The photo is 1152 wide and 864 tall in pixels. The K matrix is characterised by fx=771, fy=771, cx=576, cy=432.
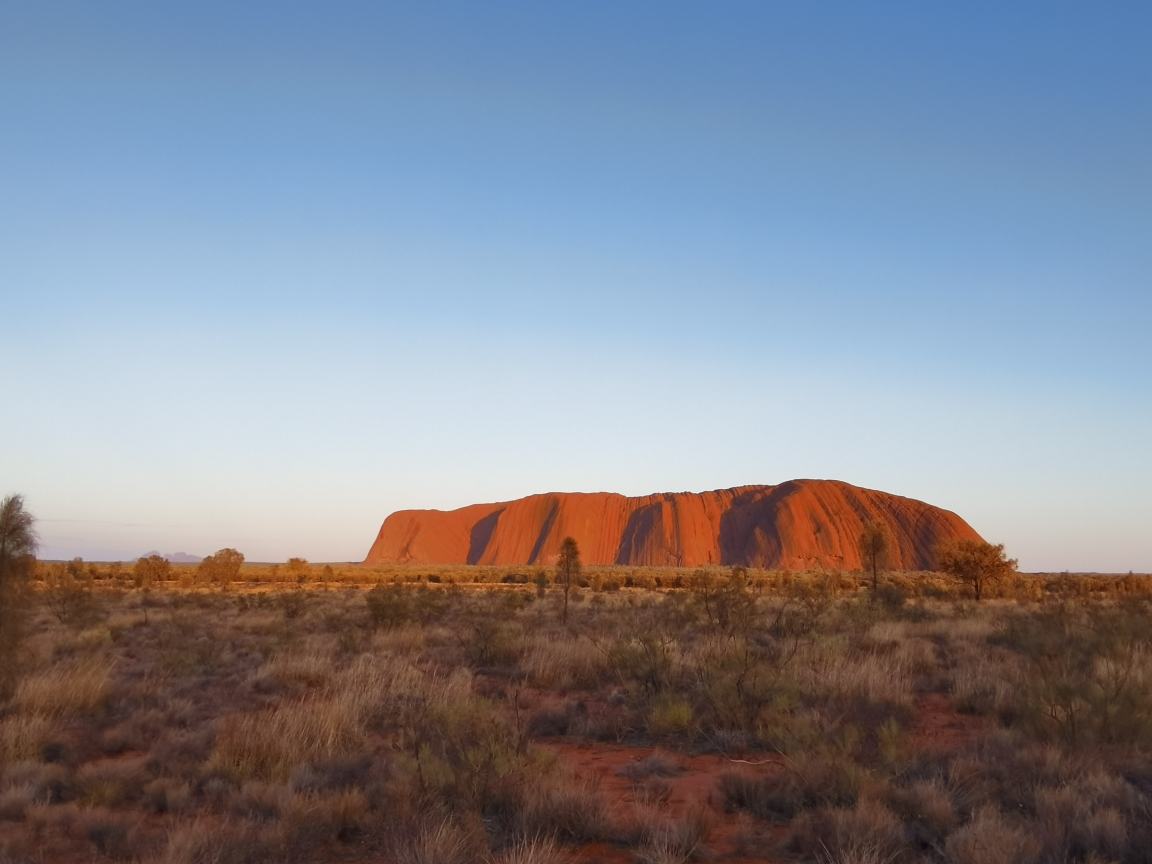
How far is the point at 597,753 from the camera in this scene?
739cm

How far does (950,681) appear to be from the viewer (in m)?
10.1

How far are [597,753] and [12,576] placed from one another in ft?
24.2

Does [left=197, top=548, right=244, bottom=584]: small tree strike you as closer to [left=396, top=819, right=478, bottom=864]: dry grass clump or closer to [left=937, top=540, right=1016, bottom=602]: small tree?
[left=937, top=540, right=1016, bottom=602]: small tree

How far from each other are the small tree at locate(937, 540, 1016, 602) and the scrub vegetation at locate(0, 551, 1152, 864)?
830 inches

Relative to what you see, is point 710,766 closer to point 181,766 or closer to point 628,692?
point 628,692

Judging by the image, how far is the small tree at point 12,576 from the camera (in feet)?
30.1

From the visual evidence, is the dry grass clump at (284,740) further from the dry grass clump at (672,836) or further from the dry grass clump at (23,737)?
the dry grass clump at (672,836)

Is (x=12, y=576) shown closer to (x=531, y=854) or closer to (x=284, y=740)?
(x=284, y=740)

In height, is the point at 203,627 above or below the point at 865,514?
below

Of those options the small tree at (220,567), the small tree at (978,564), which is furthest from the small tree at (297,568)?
the small tree at (978,564)

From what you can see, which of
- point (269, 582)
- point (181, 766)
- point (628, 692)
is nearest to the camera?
point (181, 766)

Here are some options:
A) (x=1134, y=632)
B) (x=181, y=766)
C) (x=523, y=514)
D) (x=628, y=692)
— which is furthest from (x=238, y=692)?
(x=523, y=514)

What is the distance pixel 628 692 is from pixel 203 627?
13.9m

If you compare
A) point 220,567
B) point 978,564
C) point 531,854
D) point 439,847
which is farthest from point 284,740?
point 220,567
